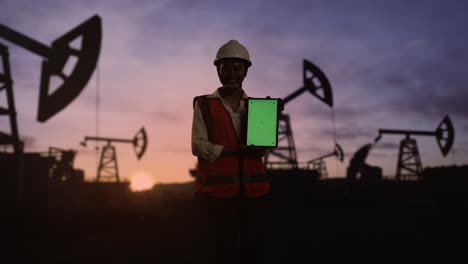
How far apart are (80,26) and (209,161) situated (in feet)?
41.9

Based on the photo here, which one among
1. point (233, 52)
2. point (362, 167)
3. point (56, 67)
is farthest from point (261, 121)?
point (362, 167)

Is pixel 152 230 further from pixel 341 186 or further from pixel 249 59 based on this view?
pixel 341 186

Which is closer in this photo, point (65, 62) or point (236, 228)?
point (236, 228)

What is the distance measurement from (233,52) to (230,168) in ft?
2.71

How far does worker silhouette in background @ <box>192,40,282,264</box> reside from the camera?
3.04 meters

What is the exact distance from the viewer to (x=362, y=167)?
3844 cm

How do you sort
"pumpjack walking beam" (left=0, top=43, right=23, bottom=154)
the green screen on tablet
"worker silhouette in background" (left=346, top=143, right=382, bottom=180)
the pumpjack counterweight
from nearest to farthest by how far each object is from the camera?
Result: the green screen on tablet → the pumpjack counterweight → "pumpjack walking beam" (left=0, top=43, right=23, bottom=154) → "worker silhouette in background" (left=346, top=143, right=382, bottom=180)

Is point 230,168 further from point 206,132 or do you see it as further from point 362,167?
point 362,167

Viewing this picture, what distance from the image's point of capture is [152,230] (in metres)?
11.7

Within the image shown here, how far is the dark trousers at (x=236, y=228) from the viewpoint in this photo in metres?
3.03

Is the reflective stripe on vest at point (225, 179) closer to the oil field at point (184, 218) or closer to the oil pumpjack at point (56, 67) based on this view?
the oil field at point (184, 218)

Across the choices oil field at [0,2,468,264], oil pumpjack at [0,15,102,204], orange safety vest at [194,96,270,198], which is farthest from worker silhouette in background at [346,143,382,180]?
orange safety vest at [194,96,270,198]

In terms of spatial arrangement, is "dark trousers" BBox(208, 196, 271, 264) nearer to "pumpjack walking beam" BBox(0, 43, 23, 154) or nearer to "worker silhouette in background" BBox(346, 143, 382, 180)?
"pumpjack walking beam" BBox(0, 43, 23, 154)

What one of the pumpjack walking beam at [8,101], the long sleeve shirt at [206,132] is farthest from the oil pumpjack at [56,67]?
the long sleeve shirt at [206,132]
